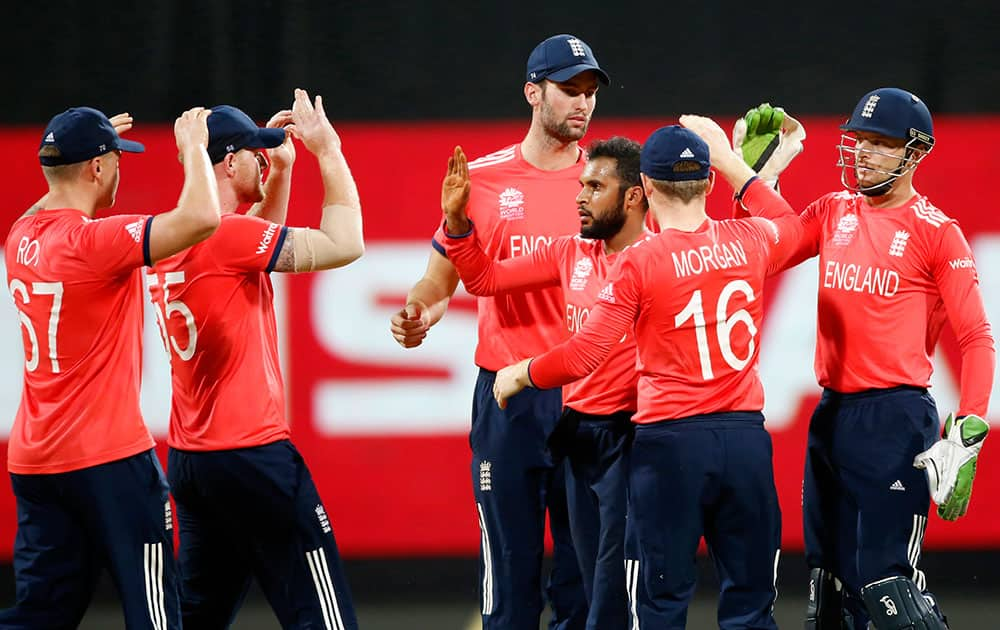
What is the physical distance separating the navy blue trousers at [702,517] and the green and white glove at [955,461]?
0.62 metres

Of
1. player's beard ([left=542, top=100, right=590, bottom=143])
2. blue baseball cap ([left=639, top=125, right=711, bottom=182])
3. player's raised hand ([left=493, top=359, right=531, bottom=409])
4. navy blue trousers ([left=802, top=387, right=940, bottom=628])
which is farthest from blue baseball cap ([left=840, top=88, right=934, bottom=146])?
player's raised hand ([left=493, top=359, right=531, bottom=409])

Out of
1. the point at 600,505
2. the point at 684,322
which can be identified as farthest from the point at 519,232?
the point at 600,505

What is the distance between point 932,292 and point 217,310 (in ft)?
8.69

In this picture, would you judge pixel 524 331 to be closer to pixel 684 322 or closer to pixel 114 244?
pixel 684 322

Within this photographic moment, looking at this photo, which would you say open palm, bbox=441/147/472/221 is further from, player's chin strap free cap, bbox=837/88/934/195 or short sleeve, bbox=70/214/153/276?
player's chin strap free cap, bbox=837/88/934/195

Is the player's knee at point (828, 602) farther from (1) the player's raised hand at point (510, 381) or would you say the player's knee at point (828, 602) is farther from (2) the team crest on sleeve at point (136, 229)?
(2) the team crest on sleeve at point (136, 229)

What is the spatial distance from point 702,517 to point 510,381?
0.83 m

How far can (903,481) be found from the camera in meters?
4.84

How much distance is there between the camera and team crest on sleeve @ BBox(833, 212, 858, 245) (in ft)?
16.4

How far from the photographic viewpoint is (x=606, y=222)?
15.9ft

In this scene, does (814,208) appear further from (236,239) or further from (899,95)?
(236,239)

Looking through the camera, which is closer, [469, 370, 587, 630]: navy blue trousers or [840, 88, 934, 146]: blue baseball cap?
[840, 88, 934, 146]: blue baseball cap

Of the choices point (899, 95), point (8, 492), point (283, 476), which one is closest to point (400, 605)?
point (8, 492)

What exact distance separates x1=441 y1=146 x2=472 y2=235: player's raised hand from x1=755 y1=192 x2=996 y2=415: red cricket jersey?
1148 millimetres
